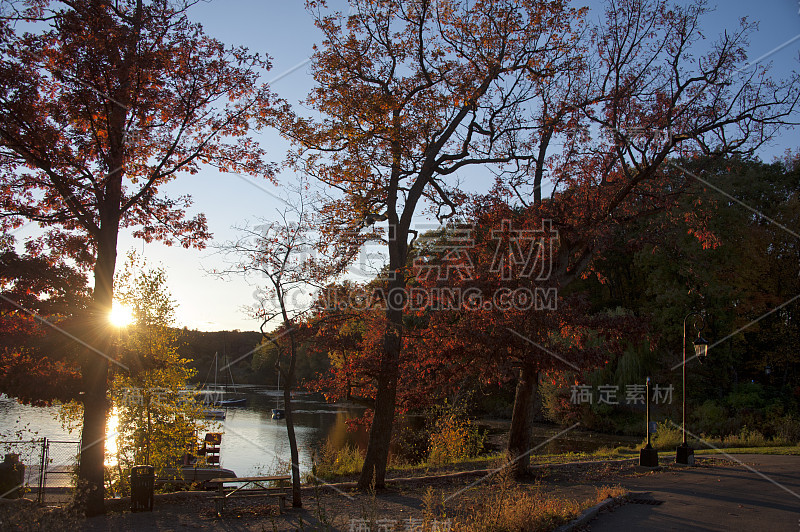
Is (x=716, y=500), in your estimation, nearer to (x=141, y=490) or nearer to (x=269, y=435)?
(x=141, y=490)

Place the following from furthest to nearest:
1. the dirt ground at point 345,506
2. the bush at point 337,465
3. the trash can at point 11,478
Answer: the bush at point 337,465, the trash can at point 11,478, the dirt ground at point 345,506

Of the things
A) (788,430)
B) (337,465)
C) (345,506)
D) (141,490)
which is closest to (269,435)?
(337,465)

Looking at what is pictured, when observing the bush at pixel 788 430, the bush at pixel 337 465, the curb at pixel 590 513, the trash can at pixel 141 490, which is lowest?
the bush at pixel 337 465

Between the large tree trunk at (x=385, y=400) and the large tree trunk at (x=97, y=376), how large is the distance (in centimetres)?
524

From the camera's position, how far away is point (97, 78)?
9883mm

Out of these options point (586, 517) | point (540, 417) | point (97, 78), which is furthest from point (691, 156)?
point (540, 417)

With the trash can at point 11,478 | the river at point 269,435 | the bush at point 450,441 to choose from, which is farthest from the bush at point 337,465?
the trash can at point 11,478

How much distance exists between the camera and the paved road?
27.9 feet

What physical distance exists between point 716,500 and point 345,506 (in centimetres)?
686

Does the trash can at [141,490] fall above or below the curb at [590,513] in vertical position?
below

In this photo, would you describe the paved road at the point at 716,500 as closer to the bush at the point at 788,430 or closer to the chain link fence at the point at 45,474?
the bush at the point at 788,430

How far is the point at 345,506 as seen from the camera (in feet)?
34.4

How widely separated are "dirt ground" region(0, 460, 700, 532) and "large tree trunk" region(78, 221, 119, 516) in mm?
663

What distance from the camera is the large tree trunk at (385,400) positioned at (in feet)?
40.6
